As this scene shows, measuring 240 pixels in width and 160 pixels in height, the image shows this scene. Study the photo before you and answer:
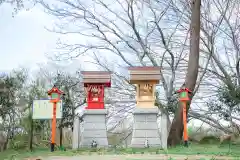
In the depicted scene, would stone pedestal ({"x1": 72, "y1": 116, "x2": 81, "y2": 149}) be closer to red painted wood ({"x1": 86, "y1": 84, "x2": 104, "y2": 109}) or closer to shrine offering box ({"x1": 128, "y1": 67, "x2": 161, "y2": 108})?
red painted wood ({"x1": 86, "y1": 84, "x2": 104, "y2": 109})

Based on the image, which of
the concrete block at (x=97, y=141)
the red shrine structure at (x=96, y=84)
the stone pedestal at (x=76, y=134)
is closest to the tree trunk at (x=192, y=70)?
the concrete block at (x=97, y=141)

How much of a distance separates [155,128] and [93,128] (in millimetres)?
1712

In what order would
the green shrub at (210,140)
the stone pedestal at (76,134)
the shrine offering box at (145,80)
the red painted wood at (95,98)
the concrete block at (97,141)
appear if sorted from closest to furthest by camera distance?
the stone pedestal at (76,134) < the concrete block at (97,141) < the shrine offering box at (145,80) < the red painted wood at (95,98) < the green shrub at (210,140)

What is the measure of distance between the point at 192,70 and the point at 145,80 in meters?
1.97

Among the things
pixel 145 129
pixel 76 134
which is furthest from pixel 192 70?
pixel 76 134

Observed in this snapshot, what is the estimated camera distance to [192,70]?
37.7 feet

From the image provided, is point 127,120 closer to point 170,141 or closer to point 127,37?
point 127,37

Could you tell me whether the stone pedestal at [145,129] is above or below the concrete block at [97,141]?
above

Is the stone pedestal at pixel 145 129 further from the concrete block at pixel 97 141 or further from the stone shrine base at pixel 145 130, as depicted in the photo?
the concrete block at pixel 97 141

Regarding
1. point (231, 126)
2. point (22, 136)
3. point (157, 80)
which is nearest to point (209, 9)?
point (231, 126)

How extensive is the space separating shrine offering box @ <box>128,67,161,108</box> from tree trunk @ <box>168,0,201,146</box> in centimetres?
140

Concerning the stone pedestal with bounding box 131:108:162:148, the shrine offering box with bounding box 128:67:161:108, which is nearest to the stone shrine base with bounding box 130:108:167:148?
A: the stone pedestal with bounding box 131:108:162:148

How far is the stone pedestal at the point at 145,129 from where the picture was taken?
32.2 feet

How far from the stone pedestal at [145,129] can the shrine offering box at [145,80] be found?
0.92 feet
